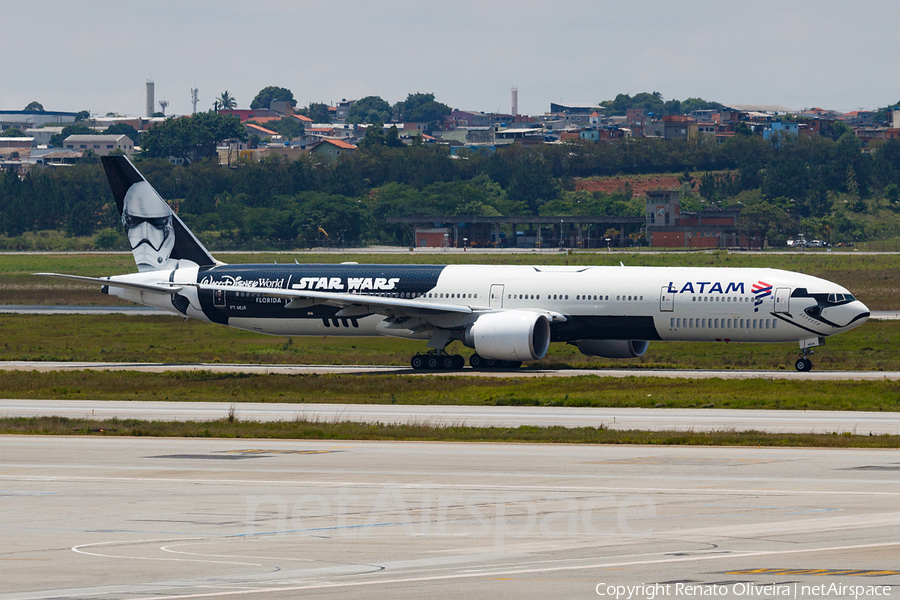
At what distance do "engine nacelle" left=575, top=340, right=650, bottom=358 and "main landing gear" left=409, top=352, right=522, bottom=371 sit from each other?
337 centimetres

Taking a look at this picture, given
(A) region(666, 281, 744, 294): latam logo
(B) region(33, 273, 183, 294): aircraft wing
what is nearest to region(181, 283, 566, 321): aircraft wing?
(A) region(666, 281, 744, 294): latam logo

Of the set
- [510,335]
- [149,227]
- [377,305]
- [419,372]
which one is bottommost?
[419,372]

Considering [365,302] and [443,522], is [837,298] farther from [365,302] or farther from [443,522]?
[443,522]

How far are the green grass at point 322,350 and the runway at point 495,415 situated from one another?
16334 mm

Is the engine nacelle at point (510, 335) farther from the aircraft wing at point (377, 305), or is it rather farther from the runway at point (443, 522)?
the runway at point (443, 522)

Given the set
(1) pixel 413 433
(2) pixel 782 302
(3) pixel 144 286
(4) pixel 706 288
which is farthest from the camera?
(3) pixel 144 286

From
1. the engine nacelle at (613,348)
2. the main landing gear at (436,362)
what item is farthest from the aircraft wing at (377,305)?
the engine nacelle at (613,348)

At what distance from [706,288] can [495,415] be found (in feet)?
57.8

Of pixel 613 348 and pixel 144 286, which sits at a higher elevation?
pixel 144 286

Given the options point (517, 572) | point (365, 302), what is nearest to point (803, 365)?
point (365, 302)

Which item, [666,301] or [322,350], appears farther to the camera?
[322,350]

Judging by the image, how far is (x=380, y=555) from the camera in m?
17.0

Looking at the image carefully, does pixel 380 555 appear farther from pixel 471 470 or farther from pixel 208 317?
pixel 208 317

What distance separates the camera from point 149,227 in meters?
60.3
